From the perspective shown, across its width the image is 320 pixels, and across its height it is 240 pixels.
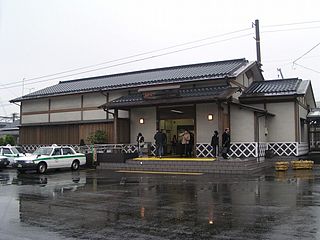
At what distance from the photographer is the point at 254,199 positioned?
10.7 meters

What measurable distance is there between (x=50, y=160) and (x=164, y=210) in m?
13.3

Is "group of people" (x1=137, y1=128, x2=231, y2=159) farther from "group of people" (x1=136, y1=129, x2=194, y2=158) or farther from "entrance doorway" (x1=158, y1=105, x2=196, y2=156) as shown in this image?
"entrance doorway" (x1=158, y1=105, x2=196, y2=156)

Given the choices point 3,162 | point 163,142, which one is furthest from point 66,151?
point 163,142

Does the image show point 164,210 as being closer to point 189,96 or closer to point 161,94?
point 189,96

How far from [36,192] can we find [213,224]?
773 centimetres

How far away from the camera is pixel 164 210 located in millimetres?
9312

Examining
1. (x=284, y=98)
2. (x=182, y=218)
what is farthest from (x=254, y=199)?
(x=284, y=98)

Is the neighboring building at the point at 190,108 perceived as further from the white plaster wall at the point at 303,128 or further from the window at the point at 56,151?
the window at the point at 56,151

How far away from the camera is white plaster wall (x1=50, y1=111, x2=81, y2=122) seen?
27.2 metres

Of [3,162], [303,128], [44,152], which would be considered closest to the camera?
[44,152]

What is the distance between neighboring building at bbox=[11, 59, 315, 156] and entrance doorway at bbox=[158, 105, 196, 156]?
0.06 metres

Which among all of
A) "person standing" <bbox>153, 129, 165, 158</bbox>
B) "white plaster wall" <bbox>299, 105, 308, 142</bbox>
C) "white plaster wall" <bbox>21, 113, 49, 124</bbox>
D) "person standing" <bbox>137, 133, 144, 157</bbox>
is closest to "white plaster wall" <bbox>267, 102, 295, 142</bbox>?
"white plaster wall" <bbox>299, 105, 308, 142</bbox>

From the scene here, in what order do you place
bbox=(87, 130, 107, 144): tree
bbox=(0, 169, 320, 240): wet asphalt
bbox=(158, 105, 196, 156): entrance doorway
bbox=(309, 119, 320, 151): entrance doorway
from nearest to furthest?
bbox=(0, 169, 320, 240): wet asphalt → bbox=(158, 105, 196, 156): entrance doorway → bbox=(87, 130, 107, 144): tree → bbox=(309, 119, 320, 151): entrance doorway

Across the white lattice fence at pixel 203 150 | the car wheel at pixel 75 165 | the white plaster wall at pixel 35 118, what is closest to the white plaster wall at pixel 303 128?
the white lattice fence at pixel 203 150
